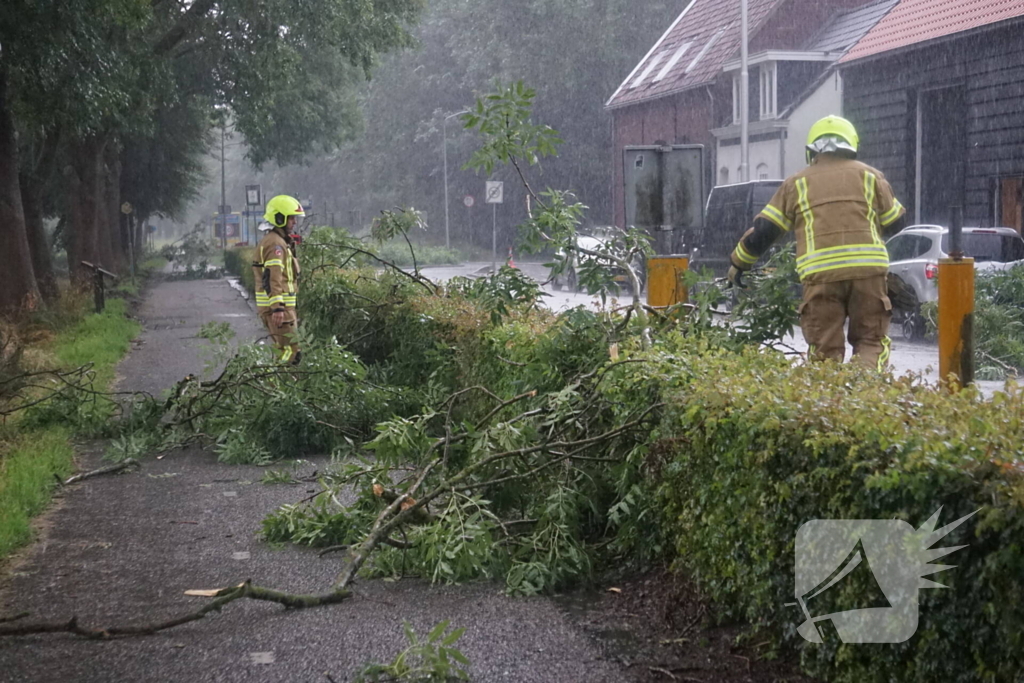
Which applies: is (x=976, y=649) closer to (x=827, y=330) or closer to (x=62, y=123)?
(x=827, y=330)

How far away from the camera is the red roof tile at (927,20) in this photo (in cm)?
2423

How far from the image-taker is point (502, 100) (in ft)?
25.3

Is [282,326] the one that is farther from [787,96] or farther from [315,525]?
[787,96]

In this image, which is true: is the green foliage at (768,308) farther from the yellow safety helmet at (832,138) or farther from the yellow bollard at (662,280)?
the yellow bollard at (662,280)

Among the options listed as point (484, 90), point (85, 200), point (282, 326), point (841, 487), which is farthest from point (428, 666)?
point (484, 90)

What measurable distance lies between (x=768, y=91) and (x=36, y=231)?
879 inches

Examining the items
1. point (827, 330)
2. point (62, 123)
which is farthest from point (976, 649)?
point (62, 123)

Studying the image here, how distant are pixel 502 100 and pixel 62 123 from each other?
13.0 meters

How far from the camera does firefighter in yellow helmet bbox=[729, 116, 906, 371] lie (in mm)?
6574

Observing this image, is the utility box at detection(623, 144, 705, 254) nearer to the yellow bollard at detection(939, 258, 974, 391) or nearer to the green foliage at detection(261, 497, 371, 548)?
the yellow bollard at detection(939, 258, 974, 391)

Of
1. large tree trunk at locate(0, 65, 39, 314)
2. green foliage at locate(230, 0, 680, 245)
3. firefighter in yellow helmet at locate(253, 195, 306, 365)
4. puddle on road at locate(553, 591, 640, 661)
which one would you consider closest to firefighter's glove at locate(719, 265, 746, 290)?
puddle on road at locate(553, 591, 640, 661)

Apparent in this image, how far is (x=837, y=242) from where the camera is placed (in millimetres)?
6562

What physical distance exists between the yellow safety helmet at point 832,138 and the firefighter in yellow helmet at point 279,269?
5.65 m

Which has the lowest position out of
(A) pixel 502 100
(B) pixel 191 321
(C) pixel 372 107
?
(B) pixel 191 321
